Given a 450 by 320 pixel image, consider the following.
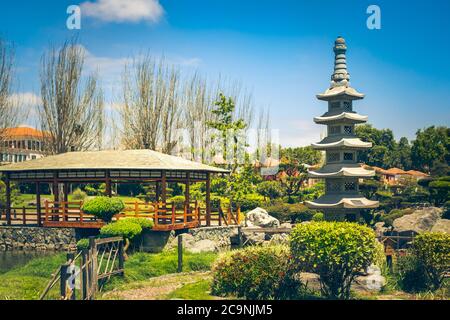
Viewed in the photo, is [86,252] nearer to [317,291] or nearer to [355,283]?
[317,291]

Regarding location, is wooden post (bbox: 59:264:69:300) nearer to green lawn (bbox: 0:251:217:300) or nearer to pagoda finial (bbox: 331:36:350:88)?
green lawn (bbox: 0:251:217:300)

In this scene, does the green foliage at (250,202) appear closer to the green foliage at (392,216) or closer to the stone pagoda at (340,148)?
the green foliage at (392,216)

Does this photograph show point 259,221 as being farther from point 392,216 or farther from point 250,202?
point 392,216

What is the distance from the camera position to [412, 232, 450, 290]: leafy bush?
15336 mm

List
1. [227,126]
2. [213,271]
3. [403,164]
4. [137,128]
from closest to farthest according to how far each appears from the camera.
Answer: [213,271], [227,126], [137,128], [403,164]

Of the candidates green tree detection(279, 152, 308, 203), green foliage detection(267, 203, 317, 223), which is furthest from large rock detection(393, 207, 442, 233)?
green tree detection(279, 152, 308, 203)

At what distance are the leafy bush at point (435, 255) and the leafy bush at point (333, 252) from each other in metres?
1.84

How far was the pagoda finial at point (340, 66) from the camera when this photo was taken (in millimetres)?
25438

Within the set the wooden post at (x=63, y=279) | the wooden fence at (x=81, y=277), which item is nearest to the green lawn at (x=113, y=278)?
the wooden fence at (x=81, y=277)

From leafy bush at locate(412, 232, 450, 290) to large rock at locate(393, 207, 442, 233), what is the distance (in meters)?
9.72

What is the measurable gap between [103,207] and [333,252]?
9.70 meters

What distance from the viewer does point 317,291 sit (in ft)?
50.0

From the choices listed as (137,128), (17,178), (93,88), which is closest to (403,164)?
(137,128)
